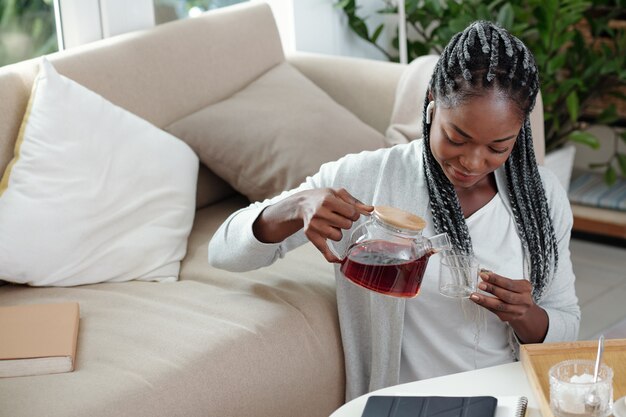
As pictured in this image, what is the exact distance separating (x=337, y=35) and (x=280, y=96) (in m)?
0.95

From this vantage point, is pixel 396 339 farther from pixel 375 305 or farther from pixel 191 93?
pixel 191 93

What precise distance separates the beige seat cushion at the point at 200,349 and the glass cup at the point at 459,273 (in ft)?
1.68

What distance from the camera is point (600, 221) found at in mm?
3648

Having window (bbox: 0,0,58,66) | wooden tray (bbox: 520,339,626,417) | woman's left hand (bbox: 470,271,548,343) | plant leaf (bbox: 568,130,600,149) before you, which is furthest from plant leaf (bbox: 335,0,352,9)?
wooden tray (bbox: 520,339,626,417)

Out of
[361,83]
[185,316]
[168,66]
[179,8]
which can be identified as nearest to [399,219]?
[185,316]

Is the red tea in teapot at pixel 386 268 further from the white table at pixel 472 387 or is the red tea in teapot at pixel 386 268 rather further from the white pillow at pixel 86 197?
the white pillow at pixel 86 197

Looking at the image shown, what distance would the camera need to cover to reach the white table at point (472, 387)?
1409mm

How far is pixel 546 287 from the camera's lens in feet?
5.78

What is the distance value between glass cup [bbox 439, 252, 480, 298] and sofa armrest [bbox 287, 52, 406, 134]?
1356 millimetres

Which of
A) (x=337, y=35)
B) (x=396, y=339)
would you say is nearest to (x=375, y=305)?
(x=396, y=339)

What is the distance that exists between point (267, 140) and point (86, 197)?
562 millimetres

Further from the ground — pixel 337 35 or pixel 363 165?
pixel 363 165

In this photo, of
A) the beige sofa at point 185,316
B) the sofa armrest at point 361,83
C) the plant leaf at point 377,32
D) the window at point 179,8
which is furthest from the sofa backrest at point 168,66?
the plant leaf at point 377,32

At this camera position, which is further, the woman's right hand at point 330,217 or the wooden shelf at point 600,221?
the wooden shelf at point 600,221
